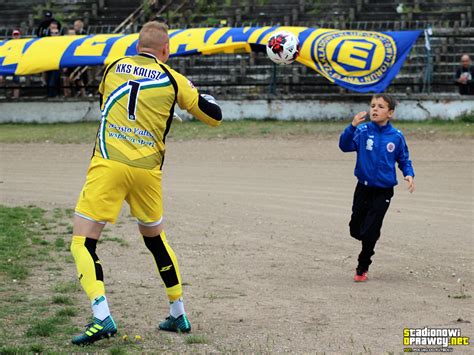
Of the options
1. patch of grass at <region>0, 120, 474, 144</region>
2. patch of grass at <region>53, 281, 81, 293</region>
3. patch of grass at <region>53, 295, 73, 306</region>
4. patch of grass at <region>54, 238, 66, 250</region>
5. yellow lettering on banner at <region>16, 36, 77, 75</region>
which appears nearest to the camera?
patch of grass at <region>53, 295, 73, 306</region>

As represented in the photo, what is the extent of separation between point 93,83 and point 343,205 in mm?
13293

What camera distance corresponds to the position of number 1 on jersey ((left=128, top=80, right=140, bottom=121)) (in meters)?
6.96

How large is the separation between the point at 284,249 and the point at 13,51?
50.3 feet

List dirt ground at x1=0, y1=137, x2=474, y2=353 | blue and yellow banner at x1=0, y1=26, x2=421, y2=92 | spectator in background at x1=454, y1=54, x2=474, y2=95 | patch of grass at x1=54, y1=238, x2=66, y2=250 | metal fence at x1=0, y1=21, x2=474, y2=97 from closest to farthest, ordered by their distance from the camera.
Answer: dirt ground at x1=0, y1=137, x2=474, y2=353 < patch of grass at x1=54, y1=238, x2=66, y2=250 < blue and yellow banner at x1=0, y1=26, x2=421, y2=92 < spectator in background at x1=454, y1=54, x2=474, y2=95 < metal fence at x1=0, y1=21, x2=474, y2=97

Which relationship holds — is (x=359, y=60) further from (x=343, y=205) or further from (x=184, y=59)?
(x=343, y=205)

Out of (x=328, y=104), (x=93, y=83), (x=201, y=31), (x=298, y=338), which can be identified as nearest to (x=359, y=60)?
(x=328, y=104)

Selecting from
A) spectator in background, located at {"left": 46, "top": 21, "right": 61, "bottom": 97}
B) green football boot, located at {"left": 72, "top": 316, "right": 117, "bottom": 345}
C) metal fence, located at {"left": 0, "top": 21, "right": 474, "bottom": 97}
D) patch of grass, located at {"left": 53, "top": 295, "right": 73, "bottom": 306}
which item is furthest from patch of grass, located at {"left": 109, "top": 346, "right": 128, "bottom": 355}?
spectator in background, located at {"left": 46, "top": 21, "right": 61, "bottom": 97}

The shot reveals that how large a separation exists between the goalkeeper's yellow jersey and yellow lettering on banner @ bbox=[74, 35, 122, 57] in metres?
16.6

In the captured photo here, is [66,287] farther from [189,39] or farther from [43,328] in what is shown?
[189,39]

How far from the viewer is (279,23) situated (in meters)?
27.2

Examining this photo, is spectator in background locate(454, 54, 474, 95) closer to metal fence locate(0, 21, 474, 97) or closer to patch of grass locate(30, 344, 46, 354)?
metal fence locate(0, 21, 474, 97)

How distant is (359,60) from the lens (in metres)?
21.3

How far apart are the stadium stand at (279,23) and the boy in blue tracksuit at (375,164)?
521 inches

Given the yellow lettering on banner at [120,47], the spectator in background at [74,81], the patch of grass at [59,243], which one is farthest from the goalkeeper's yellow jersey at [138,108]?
the spectator in background at [74,81]
